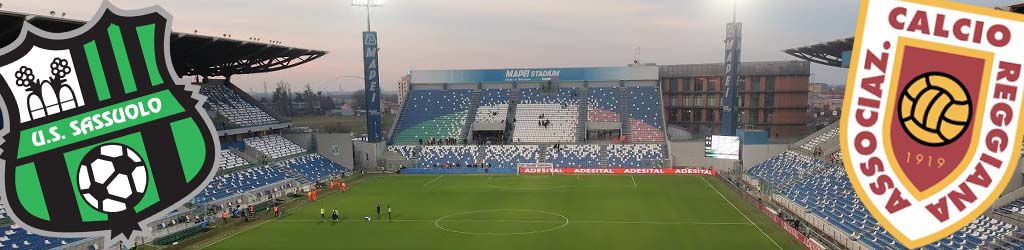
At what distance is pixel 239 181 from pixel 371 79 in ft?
60.0

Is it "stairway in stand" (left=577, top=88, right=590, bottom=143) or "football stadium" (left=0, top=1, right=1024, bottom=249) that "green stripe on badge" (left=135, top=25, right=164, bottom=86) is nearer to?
"football stadium" (left=0, top=1, right=1024, bottom=249)

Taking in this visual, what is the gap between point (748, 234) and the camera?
92.6 ft

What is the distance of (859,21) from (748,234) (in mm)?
24821

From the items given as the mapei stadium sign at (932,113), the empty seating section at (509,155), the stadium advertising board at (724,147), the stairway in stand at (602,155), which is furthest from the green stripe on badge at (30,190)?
the stairway in stand at (602,155)

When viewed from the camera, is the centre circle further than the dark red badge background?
Yes

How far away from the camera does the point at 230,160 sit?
43.6m

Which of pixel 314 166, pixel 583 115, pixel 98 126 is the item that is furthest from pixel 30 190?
pixel 583 115

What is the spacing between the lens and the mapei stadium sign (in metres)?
5.51

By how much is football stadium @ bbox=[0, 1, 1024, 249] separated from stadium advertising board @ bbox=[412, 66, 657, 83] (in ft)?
0.56

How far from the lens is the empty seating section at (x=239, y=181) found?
36625mm

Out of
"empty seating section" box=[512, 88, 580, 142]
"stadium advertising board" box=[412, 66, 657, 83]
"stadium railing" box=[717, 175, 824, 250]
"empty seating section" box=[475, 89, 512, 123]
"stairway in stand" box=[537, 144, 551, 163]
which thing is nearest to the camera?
"stadium railing" box=[717, 175, 824, 250]

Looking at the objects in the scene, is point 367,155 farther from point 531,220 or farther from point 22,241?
point 22,241

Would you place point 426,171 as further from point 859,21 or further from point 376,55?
point 859,21

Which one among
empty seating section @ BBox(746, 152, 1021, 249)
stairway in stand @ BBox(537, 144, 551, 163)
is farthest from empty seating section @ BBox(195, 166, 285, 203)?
empty seating section @ BBox(746, 152, 1021, 249)
